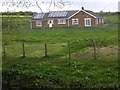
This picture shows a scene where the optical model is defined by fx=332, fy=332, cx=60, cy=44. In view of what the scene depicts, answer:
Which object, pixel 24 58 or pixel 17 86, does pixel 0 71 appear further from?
pixel 24 58

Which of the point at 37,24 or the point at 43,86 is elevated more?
the point at 37,24

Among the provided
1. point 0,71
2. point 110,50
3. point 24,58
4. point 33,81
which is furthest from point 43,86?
point 110,50

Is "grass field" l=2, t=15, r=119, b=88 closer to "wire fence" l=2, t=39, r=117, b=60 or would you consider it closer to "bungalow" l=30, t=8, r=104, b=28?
"wire fence" l=2, t=39, r=117, b=60

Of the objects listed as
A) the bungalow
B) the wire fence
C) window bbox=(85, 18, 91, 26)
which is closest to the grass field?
the wire fence

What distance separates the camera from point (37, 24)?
47438 mm

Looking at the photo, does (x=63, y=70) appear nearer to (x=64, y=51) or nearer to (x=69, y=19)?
(x=64, y=51)

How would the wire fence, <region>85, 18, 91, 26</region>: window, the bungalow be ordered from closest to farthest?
the wire fence
the bungalow
<region>85, 18, 91, 26</region>: window

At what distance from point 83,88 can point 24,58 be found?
773cm

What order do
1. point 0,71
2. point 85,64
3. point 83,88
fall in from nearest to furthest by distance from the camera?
point 83,88 → point 0,71 → point 85,64

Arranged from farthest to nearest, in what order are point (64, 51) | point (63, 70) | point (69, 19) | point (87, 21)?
1. point (69, 19)
2. point (87, 21)
3. point (64, 51)
4. point (63, 70)

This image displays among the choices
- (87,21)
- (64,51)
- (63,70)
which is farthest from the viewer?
(87,21)

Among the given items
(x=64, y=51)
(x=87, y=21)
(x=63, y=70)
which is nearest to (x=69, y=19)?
(x=87, y=21)

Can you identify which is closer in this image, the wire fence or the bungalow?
the wire fence

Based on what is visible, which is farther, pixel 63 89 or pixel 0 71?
pixel 0 71
